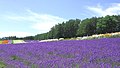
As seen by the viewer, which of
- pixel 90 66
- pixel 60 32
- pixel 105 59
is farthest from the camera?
pixel 60 32

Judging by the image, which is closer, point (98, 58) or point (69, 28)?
point (98, 58)

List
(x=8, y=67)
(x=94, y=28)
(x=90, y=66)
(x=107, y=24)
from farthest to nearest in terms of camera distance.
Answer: (x=94, y=28) → (x=107, y=24) → (x=8, y=67) → (x=90, y=66)

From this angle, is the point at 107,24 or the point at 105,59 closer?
the point at 105,59

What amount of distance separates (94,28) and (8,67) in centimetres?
8959

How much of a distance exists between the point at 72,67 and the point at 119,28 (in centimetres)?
8361

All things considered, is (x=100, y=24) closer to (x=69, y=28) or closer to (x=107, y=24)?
(x=107, y=24)

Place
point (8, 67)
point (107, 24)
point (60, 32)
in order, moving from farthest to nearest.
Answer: point (60, 32)
point (107, 24)
point (8, 67)

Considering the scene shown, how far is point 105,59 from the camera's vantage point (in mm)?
10664

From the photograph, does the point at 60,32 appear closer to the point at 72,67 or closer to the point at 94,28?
the point at 94,28

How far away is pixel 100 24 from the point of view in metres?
89.6

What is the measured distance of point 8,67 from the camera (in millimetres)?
9953

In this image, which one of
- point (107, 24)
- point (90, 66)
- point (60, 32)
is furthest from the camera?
point (60, 32)

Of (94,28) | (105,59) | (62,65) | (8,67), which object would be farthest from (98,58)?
(94,28)

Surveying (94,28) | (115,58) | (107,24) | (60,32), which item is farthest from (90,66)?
(60,32)
